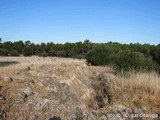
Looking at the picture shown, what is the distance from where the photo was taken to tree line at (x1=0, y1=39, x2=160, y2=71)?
1488 cm

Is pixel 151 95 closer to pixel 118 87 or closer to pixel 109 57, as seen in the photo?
pixel 118 87

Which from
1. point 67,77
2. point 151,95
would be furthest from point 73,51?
point 151,95

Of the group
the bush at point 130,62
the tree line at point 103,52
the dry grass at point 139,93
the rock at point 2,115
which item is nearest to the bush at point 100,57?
the tree line at point 103,52

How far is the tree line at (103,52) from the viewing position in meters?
14.9

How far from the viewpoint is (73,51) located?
53.7 meters

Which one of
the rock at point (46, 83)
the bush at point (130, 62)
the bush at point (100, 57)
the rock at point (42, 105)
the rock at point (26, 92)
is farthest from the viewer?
the bush at point (100, 57)

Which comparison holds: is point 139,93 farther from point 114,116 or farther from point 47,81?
point 47,81

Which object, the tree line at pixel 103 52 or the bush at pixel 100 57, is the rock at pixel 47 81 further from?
the bush at pixel 100 57

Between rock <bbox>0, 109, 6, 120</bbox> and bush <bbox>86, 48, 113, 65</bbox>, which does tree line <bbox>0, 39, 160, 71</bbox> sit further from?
rock <bbox>0, 109, 6, 120</bbox>

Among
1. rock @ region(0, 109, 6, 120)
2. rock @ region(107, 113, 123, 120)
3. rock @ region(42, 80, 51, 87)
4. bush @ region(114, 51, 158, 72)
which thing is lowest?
rock @ region(0, 109, 6, 120)

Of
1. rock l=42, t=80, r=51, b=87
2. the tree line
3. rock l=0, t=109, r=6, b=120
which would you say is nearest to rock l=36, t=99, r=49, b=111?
rock l=0, t=109, r=6, b=120

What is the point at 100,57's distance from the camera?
76.0 feet

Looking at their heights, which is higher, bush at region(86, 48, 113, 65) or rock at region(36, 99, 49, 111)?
bush at region(86, 48, 113, 65)

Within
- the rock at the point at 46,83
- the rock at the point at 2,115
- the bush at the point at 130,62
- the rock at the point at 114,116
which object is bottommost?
the rock at the point at 2,115
